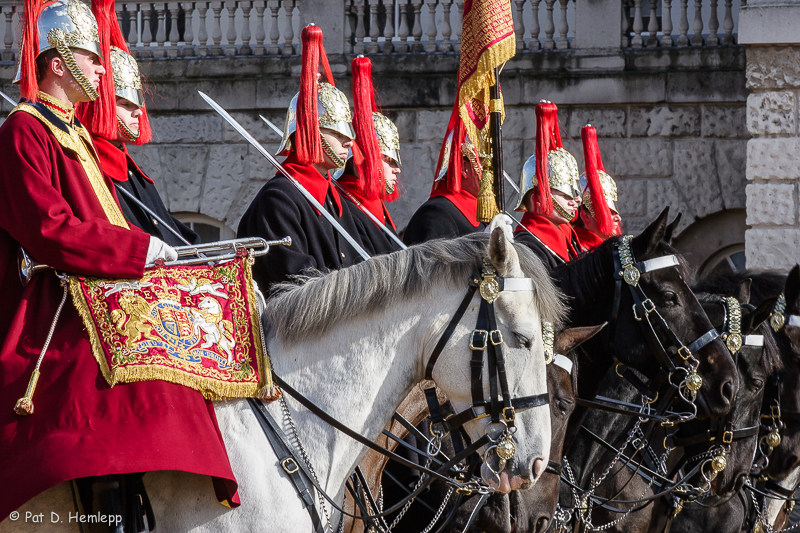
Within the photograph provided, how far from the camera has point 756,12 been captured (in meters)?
8.17

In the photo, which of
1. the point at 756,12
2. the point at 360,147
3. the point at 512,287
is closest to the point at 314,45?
the point at 360,147

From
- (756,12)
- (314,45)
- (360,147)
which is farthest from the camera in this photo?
(756,12)

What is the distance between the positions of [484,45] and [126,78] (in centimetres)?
152

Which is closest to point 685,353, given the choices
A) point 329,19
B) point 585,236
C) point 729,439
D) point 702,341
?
point 702,341

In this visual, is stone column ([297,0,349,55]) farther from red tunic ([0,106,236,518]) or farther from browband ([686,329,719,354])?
red tunic ([0,106,236,518])

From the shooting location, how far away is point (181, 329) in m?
3.04

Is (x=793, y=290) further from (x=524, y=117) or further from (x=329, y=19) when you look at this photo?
(x=329, y=19)

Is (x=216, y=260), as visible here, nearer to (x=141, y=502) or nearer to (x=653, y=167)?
(x=141, y=502)

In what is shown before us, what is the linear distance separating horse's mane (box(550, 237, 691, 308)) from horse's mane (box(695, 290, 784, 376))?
0.76 meters

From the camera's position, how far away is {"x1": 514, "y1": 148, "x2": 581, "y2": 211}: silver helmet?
20.8ft

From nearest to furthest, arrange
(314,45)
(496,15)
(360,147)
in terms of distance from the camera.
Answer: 1. (496,15)
2. (314,45)
3. (360,147)

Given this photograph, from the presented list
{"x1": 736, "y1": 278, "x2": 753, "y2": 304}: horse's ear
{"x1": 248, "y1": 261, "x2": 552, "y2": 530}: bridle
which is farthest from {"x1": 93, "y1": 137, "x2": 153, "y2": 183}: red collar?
{"x1": 736, "y1": 278, "x2": 753, "y2": 304}: horse's ear

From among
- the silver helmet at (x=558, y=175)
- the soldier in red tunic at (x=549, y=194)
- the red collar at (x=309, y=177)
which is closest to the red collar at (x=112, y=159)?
the red collar at (x=309, y=177)

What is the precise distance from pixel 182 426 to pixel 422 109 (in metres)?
7.04
